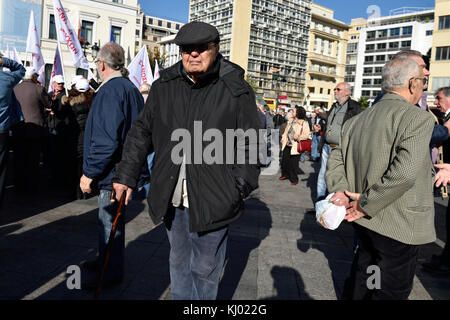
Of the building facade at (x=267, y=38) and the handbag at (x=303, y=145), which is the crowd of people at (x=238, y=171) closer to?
the handbag at (x=303, y=145)

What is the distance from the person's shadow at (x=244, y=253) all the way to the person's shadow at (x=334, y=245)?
55cm

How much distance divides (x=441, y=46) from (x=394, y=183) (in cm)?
5916

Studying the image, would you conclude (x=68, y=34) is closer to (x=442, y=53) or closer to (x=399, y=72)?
(x=399, y=72)

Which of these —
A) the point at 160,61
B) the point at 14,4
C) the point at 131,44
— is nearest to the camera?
the point at 14,4

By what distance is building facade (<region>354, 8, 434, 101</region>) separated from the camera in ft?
276

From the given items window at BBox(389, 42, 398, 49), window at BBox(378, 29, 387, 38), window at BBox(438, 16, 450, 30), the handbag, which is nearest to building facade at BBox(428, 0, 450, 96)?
Answer: window at BBox(438, 16, 450, 30)

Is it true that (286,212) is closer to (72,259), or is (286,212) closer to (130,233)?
(130,233)

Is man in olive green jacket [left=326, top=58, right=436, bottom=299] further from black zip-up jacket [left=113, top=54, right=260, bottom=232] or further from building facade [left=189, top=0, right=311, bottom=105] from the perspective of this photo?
building facade [left=189, top=0, right=311, bottom=105]

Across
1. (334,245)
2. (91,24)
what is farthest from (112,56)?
(91,24)

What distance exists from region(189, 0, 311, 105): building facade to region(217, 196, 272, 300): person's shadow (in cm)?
7865

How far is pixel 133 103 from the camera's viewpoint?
3.38 metres

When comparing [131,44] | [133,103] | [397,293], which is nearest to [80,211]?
[133,103]

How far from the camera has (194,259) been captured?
2.59 meters
